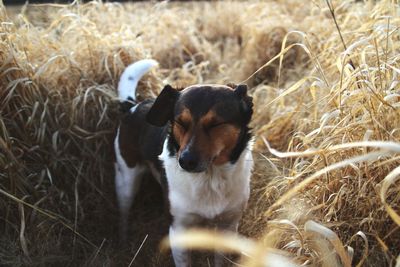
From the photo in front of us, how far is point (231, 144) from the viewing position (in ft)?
9.45

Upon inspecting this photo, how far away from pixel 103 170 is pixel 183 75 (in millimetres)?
1474

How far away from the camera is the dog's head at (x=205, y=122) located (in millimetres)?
2686

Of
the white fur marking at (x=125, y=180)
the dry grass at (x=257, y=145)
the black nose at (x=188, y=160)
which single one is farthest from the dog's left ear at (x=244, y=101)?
the white fur marking at (x=125, y=180)

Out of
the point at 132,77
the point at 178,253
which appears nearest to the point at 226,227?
the point at 178,253

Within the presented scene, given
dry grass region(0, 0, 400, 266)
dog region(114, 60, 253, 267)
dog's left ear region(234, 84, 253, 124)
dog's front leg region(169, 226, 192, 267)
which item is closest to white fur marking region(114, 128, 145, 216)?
dry grass region(0, 0, 400, 266)

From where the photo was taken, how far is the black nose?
8.63 feet

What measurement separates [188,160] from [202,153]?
0.09 m

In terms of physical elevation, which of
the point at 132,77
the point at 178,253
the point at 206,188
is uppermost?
the point at 132,77

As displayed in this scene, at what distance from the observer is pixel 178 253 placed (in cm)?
312

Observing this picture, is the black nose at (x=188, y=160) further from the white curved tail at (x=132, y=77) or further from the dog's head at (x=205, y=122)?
the white curved tail at (x=132, y=77)

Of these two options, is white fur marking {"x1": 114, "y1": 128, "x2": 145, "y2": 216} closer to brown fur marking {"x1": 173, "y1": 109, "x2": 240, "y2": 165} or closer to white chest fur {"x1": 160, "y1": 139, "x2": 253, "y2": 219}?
white chest fur {"x1": 160, "y1": 139, "x2": 253, "y2": 219}

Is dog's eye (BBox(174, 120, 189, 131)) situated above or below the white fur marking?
above

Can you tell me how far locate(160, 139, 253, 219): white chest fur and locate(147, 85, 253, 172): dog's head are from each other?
0.09 metres

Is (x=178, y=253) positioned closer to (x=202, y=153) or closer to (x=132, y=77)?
(x=202, y=153)
